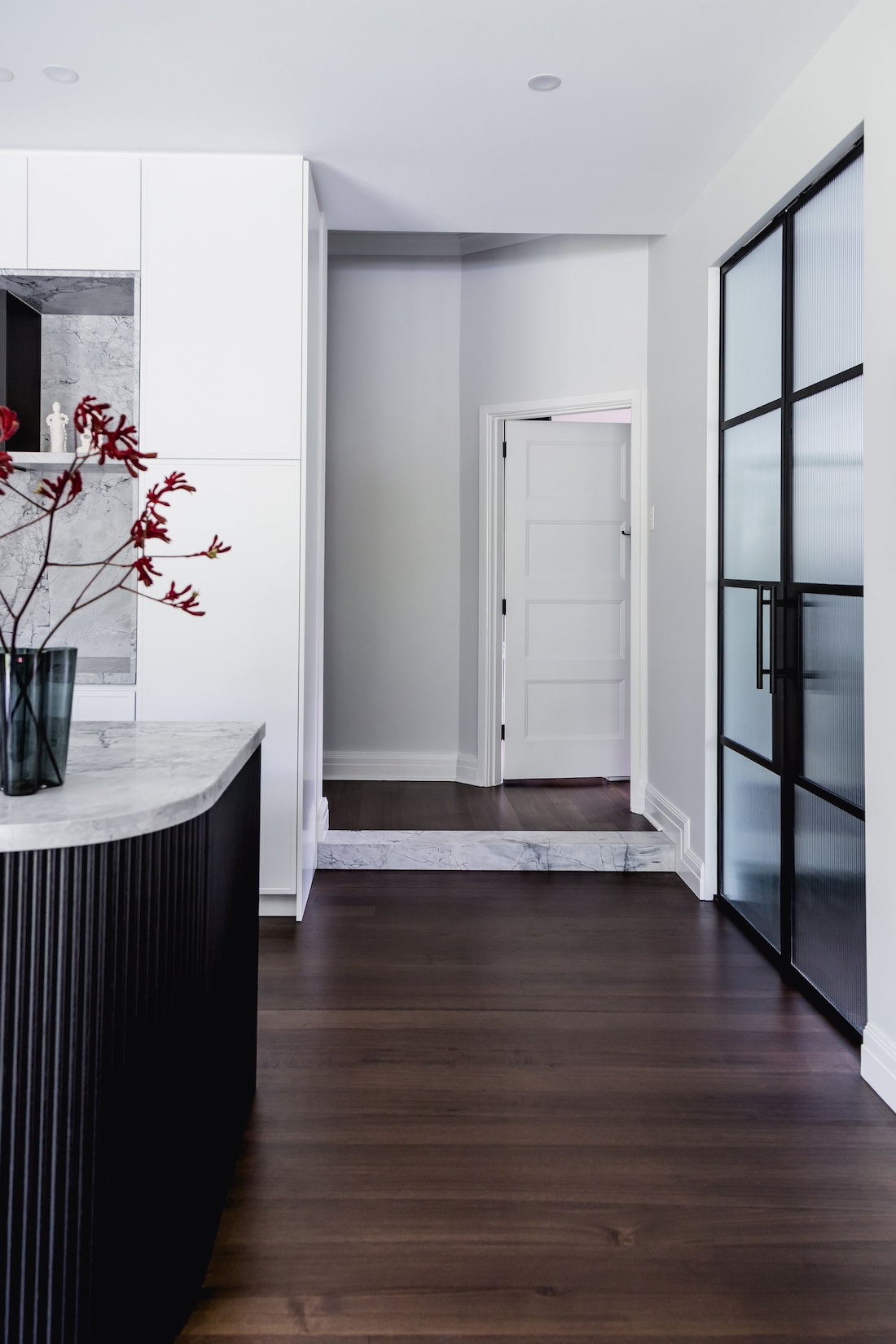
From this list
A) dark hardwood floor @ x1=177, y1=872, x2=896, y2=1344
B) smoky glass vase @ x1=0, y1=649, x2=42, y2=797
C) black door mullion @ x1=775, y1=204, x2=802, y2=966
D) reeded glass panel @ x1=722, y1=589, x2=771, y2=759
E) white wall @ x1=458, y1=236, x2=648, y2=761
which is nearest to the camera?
smoky glass vase @ x1=0, y1=649, x2=42, y2=797

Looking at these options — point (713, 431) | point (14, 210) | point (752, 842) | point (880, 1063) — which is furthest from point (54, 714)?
point (713, 431)

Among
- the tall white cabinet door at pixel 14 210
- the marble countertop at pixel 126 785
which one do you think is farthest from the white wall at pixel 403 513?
the marble countertop at pixel 126 785

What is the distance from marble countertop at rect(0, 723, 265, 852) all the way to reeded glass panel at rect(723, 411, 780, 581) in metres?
1.93

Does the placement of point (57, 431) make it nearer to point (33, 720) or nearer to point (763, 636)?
point (33, 720)

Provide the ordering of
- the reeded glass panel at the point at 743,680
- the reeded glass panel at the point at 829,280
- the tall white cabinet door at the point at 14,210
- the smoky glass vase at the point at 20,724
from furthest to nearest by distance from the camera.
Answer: the tall white cabinet door at the point at 14,210, the reeded glass panel at the point at 743,680, the reeded glass panel at the point at 829,280, the smoky glass vase at the point at 20,724

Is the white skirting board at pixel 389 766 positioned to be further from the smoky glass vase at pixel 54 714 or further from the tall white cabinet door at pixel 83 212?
the smoky glass vase at pixel 54 714

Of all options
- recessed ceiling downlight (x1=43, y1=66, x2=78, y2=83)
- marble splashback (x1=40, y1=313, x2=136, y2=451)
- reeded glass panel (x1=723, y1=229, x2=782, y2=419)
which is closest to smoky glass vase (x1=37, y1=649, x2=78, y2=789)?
recessed ceiling downlight (x1=43, y1=66, x2=78, y2=83)

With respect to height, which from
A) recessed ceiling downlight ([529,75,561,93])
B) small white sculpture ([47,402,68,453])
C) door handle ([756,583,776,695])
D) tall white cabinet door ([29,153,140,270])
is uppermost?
recessed ceiling downlight ([529,75,561,93])

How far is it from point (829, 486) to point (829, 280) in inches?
22.7

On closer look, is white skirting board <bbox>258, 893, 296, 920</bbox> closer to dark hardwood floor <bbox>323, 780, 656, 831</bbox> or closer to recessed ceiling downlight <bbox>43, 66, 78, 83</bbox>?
dark hardwood floor <bbox>323, 780, 656, 831</bbox>

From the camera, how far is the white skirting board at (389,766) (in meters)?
5.58

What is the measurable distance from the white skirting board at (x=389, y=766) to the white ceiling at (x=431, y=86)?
296cm

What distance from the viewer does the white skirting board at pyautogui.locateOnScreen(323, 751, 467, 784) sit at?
558cm

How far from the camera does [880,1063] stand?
2.29 meters
